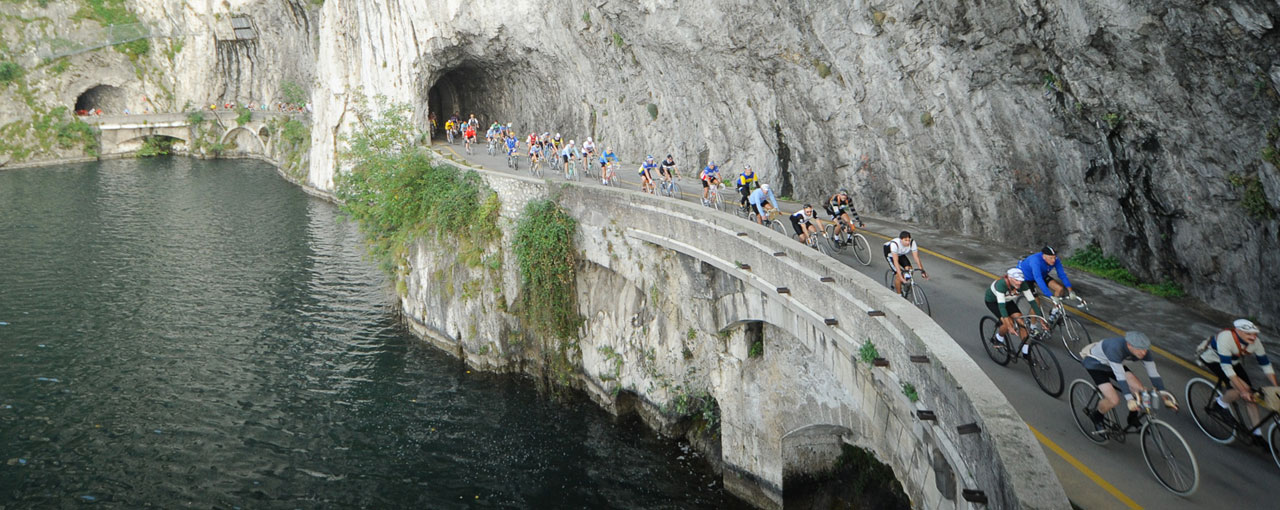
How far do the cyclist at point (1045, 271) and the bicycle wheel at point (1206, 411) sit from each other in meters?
2.40

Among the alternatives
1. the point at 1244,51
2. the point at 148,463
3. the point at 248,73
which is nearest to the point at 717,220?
the point at 1244,51

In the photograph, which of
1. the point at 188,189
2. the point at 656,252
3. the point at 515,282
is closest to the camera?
the point at 656,252

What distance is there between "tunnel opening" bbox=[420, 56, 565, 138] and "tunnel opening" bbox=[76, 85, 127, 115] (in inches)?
1490

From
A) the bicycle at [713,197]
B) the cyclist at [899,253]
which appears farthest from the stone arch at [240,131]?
the cyclist at [899,253]

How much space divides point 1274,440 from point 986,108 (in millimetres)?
11667

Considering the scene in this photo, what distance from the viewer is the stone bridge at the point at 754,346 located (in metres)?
8.62

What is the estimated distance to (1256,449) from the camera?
919cm

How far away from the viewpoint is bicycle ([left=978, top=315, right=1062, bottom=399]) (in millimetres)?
10820

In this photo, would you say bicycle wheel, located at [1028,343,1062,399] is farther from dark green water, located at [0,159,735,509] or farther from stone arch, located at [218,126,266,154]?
stone arch, located at [218,126,266,154]

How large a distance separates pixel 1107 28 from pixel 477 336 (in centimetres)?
1817

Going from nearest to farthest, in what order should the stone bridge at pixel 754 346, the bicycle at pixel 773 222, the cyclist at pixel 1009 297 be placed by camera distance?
the stone bridge at pixel 754 346, the cyclist at pixel 1009 297, the bicycle at pixel 773 222

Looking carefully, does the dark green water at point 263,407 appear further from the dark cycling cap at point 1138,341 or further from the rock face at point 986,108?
the rock face at point 986,108

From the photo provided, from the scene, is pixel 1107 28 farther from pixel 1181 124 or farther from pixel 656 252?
pixel 656 252

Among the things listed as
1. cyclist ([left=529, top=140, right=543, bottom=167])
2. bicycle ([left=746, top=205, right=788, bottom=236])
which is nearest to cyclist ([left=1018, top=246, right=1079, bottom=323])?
bicycle ([left=746, top=205, right=788, bottom=236])
